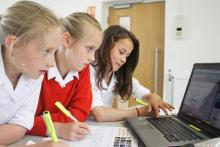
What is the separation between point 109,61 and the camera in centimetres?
133

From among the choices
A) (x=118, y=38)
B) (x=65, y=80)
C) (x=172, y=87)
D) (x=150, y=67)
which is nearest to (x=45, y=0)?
(x=150, y=67)

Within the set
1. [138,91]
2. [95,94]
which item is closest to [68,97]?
[95,94]

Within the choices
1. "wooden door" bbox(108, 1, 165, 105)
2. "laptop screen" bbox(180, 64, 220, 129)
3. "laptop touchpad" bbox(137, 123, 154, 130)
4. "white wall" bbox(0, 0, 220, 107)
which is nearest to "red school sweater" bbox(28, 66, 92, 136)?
"laptop touchpad" bbox(137, 123, 154, 130)

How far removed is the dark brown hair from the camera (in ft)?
4.32

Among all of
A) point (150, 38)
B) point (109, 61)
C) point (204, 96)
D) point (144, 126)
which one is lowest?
point (144, 126)

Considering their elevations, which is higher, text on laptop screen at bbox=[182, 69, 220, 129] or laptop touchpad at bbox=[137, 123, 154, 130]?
text on laptop screen at bbox=[182, 69, 220, 129]

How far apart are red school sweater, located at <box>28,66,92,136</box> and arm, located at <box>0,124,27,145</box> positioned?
0.45 feet

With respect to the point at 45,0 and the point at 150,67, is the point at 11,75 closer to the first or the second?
the point at 150,67

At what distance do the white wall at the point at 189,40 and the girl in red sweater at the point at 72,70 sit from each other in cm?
224

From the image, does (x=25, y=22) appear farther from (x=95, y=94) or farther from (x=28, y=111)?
(x=95, y=94)

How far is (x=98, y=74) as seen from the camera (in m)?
1.26

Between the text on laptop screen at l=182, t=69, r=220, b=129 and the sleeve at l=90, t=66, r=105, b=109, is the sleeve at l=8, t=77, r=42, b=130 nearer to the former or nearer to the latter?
the sleeve at l=90, t=66, r=105, b=109

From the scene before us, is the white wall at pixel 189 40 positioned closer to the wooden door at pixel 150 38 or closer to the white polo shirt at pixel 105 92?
the wooden door at pixel 150 38

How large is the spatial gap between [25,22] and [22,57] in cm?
9
